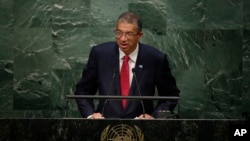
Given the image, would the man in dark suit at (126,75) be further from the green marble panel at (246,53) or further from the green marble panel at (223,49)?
the green marble panel at (246,53)

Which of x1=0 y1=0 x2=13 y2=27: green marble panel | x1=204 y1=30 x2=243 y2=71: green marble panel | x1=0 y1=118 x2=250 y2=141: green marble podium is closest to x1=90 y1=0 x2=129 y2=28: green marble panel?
x1=0 y1=0 x2=13 y2=27: green marble panel

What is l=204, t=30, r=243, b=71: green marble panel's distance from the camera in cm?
713

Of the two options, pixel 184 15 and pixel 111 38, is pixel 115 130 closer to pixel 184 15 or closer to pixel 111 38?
pixel 111 38

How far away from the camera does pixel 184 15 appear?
7164 mm

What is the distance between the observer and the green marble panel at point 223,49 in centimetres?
713

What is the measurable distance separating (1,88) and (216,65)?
2.58m

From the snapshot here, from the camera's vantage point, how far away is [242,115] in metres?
7.10

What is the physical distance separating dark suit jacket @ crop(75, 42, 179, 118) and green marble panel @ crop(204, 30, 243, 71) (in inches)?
64.7

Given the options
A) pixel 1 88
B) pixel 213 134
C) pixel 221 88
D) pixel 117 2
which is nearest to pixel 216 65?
pixel 221 88

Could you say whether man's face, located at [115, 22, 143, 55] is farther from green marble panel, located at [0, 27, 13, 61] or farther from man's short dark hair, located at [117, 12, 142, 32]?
green marble panel, located at [0, 27, 13, 61]

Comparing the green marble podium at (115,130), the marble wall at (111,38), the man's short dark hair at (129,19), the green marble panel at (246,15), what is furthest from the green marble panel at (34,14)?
the green marble podium at (115,130)

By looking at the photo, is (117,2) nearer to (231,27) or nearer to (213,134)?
(231,27)

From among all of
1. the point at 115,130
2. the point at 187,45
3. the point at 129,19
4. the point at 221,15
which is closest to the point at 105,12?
the point at 187,45

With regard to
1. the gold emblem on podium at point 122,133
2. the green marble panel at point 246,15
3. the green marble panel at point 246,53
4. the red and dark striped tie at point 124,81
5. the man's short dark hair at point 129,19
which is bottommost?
the gold emblem on podium at point 122,133
